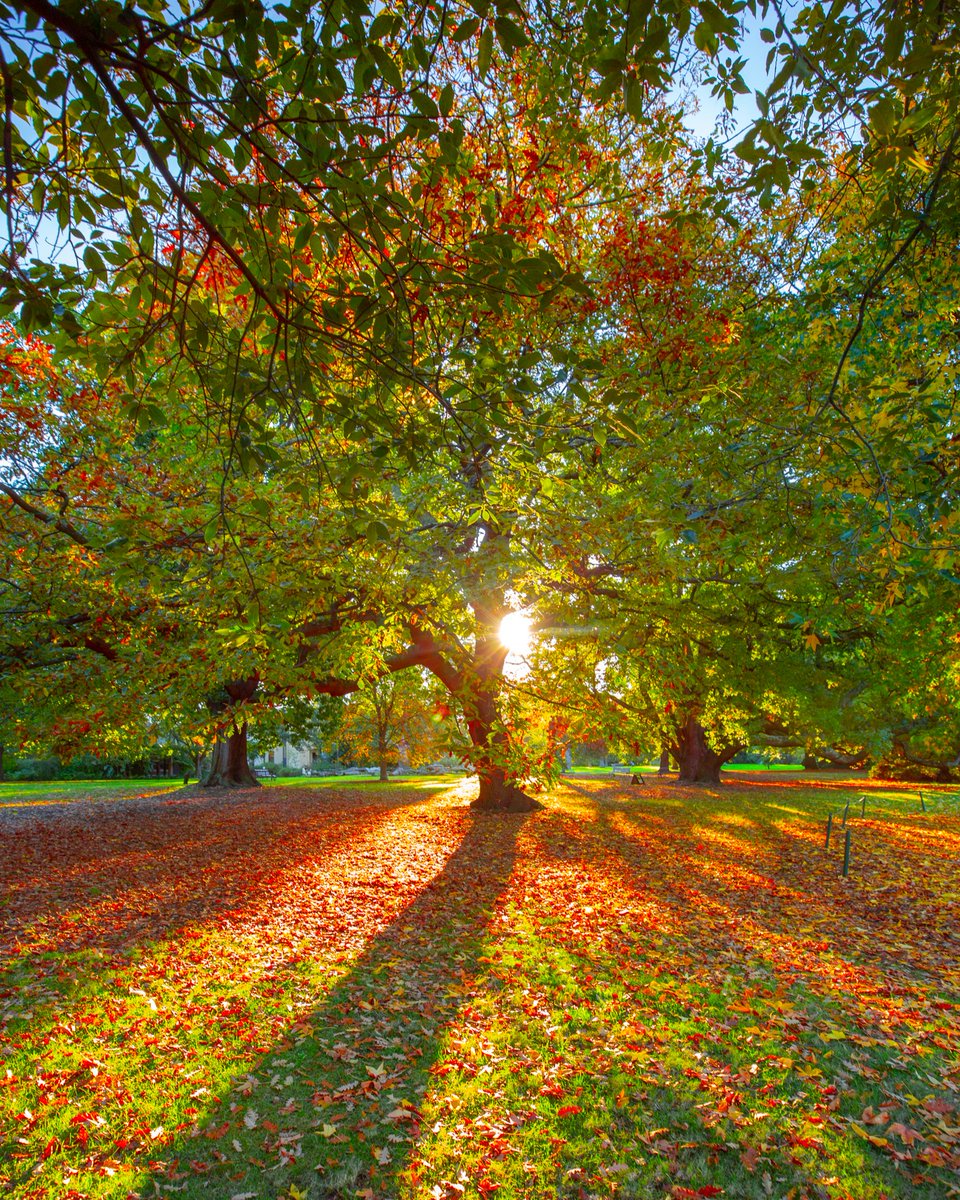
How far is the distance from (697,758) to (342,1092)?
1045 inches

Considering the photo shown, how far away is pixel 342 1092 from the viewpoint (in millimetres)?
4293

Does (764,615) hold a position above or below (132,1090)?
above

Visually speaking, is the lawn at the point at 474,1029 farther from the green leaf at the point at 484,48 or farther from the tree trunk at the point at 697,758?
the tree trunk at the point at 697,758

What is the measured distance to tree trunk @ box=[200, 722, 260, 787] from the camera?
2514 centimetres

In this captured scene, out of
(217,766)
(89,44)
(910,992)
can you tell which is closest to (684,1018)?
(910,992)

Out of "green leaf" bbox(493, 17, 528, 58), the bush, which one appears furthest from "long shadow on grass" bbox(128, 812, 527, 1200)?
the bush

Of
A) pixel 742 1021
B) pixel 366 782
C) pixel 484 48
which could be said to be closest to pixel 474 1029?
pixel 742 1021

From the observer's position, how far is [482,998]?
5.80m

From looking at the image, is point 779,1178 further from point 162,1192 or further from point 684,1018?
point 162,1192

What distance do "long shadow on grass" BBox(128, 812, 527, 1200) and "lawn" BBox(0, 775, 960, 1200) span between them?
0.07 feet

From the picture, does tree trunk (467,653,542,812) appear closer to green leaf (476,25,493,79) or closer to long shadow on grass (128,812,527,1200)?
long shadow on grass (128,812,527,1200)

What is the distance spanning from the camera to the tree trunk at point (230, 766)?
25.1 metres

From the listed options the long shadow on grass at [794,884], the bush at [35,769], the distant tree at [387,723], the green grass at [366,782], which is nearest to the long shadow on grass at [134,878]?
the long shadow on grass at [794,884]

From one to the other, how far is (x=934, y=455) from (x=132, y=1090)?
727 centimetres
